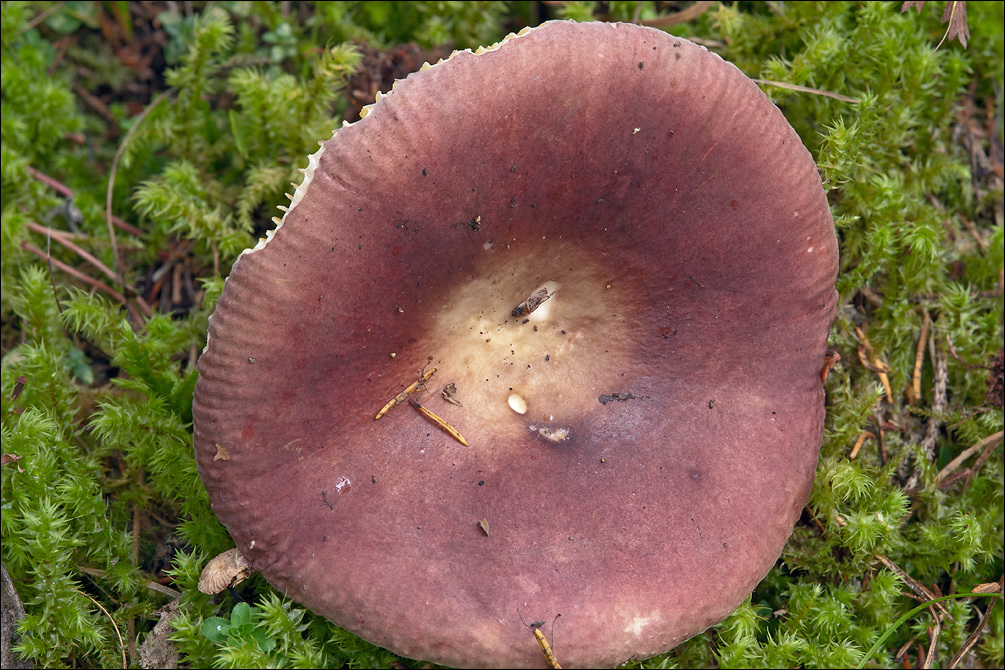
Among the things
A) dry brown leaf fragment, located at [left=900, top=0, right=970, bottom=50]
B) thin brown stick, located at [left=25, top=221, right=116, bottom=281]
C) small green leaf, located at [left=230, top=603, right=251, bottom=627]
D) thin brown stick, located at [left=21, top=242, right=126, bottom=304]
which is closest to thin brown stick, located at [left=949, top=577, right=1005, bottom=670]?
dry brown leaf fragment, located at [left=900, top=0, right=970, bottom=50]

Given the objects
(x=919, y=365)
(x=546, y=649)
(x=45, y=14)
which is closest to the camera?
(x=546, y=649)

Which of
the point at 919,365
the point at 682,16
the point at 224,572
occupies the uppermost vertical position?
the point at 682,16

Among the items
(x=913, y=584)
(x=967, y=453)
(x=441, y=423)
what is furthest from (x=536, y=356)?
(x=967, y=453)

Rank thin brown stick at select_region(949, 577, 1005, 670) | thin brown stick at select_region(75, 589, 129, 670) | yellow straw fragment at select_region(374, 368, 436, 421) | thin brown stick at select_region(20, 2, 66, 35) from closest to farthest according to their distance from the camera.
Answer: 1. yellow straw fragment at select_region(374, 368, 436, 421)
2. thin brown stick at select_region(75, 589, 129, 670)
3. thin brown stick at select_region(949, 577, 1005, 670)
4. thin brown stick at select_region(20, 2, 66, 35)

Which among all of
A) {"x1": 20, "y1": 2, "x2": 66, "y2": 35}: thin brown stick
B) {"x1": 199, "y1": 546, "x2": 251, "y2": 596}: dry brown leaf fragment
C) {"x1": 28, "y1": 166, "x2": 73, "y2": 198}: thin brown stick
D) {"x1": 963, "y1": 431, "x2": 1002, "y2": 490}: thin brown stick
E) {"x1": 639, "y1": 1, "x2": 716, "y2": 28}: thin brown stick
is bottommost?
{"x1": 963, "y1": 431, "x2": 1002, "y2": 490}: thin brown stick

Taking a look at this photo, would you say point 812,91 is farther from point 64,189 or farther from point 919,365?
point 64,189

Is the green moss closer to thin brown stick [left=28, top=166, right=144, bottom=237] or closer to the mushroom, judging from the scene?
thin brown stick [left=28, top=166, right=144, bottom=237]
